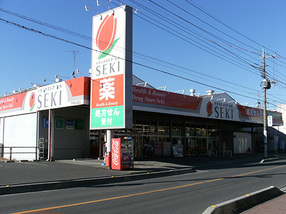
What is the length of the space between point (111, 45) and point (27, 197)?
11.1m

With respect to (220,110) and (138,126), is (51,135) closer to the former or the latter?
(138,126)

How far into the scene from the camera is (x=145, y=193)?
10438mm

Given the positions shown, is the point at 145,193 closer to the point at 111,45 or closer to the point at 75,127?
the point at 111,45

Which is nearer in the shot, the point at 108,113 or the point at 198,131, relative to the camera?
the point at 108,113

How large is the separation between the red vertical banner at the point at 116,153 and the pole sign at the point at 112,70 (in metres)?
0.92

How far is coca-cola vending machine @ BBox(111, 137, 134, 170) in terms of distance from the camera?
1698 centimetres

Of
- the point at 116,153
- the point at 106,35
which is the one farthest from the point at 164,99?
the point at 116,153

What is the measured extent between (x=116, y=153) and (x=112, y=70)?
5036 millimetres

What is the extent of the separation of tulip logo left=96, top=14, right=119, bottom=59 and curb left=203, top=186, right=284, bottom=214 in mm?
12607

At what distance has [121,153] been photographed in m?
17.0

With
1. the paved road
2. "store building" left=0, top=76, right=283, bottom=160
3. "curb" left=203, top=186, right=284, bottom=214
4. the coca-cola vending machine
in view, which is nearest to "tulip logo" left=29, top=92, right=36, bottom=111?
"store building" left=0, top=76, right=283, bottom=160

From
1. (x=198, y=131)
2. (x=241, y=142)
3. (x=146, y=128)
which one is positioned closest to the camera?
(x=146, y=128)

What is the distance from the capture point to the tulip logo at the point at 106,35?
1856 centimetres

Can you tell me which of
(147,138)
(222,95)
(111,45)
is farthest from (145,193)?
(222,95)
